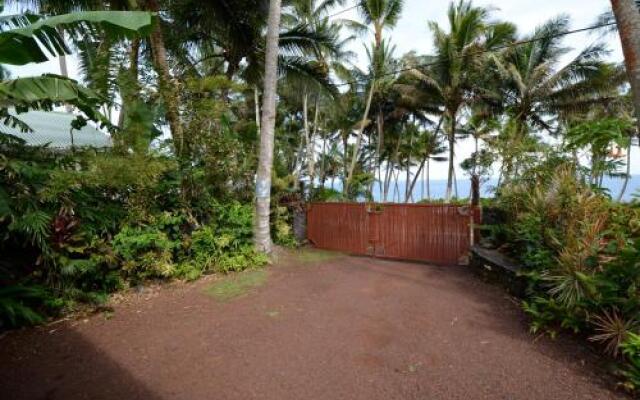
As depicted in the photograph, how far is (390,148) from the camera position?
26.0 m

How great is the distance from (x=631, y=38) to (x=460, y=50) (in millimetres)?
9515

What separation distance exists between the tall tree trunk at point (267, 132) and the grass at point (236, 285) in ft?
2.96

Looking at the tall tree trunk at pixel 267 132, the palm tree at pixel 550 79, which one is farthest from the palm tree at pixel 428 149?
the tall tree trunk at pixel 267 132

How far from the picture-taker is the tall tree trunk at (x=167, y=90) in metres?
6.48

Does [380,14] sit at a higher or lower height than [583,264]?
higher

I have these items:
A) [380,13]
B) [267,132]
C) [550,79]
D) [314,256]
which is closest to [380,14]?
[380,13]

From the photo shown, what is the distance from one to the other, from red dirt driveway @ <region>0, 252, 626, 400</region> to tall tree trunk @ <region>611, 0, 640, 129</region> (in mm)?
3296

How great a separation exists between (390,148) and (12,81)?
24494 mm

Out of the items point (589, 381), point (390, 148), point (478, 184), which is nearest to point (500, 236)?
point (478, 184)

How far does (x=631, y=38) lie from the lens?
399cm

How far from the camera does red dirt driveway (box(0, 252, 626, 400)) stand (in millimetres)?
2736

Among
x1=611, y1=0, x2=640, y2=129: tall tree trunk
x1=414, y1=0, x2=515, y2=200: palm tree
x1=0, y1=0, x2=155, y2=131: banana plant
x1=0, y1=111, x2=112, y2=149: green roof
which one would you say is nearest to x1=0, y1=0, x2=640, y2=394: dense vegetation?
x1=0, y1=0, x2=155, y2=131: banana plant

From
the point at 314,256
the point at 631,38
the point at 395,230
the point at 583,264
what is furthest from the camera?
the point at 314,256

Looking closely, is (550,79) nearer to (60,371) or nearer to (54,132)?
(60,371)
